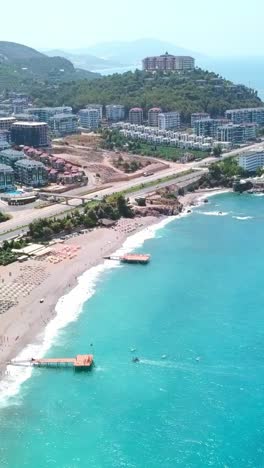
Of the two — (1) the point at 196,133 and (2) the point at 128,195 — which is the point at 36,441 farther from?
(1) the point at 196,133

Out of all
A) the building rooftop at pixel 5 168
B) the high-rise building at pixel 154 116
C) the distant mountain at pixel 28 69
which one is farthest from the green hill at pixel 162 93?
the building rooftop at pixel 5 168

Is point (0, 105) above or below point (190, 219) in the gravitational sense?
above

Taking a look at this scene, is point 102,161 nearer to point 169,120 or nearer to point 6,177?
point 6,177

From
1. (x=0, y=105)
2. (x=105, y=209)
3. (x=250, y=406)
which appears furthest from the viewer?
(x=0, y=105)

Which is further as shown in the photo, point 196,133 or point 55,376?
point 196,133

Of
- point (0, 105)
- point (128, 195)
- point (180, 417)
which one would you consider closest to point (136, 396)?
point (180, 417)

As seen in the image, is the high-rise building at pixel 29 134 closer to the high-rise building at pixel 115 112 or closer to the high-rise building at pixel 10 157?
the high-rise building at pixel 10 157

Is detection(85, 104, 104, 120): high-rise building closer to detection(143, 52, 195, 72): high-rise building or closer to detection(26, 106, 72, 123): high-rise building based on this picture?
detection(26, 106, 72, 123): high-rise building
